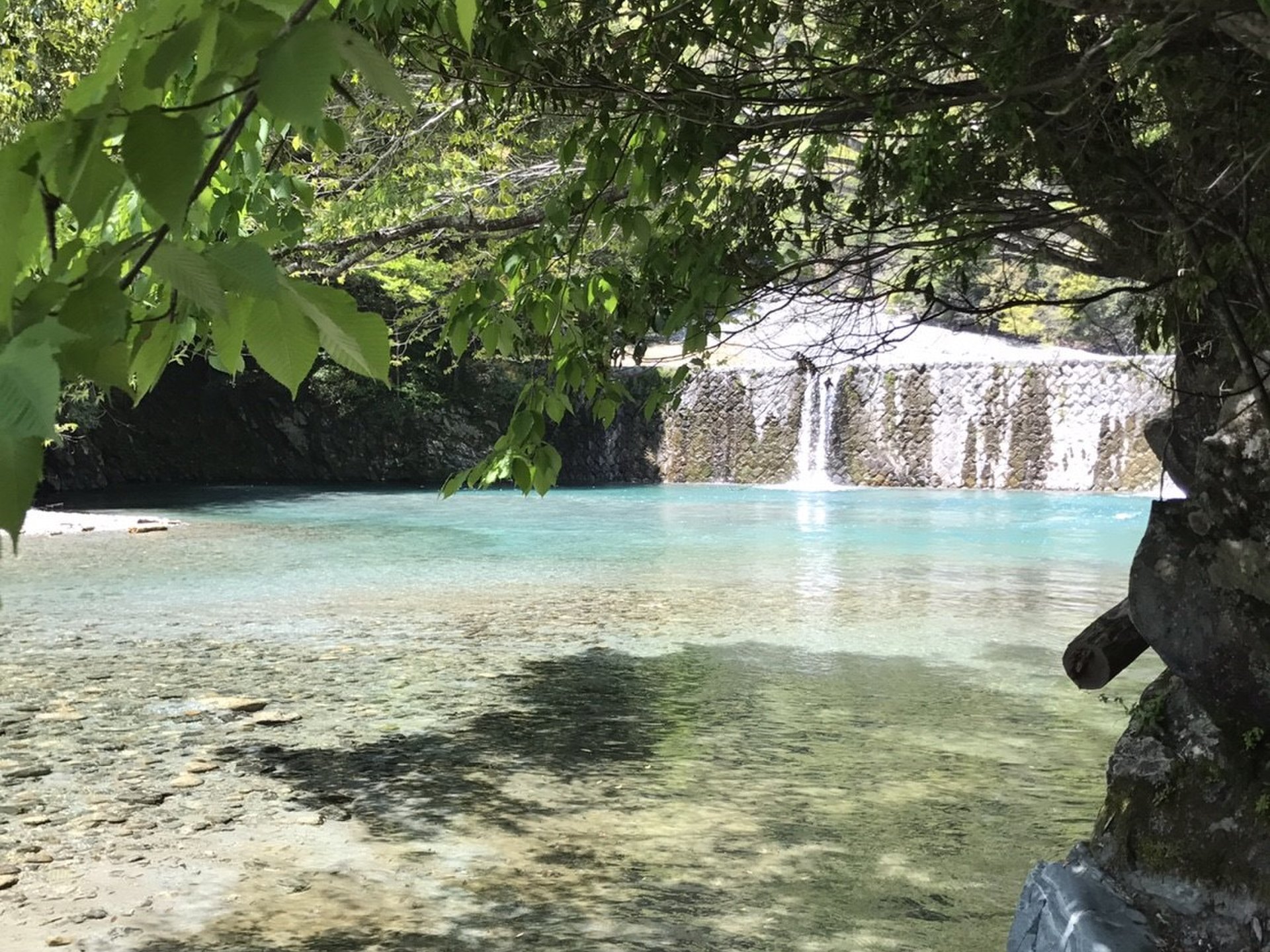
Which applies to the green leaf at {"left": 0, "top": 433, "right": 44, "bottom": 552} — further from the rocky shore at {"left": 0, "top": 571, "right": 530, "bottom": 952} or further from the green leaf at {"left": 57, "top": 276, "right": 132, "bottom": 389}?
the rocky shore at {"left": 0, "top": 571, "right": 530, "bottom": 952}

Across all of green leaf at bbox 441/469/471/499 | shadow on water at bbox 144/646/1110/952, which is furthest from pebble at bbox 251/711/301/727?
green leaf at bbox 441/469/471/499

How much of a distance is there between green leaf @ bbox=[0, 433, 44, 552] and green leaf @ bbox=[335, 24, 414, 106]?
329mm

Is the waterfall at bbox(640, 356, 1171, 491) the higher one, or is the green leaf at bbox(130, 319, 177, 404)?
the waterfall at bbox(640, 356, 1171, 491)

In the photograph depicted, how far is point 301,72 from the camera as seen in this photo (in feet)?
2.76

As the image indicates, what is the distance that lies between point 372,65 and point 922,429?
25.4 meters

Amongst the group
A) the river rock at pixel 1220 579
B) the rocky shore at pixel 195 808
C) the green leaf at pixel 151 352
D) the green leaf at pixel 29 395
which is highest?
the green leaf at pixel 151 352

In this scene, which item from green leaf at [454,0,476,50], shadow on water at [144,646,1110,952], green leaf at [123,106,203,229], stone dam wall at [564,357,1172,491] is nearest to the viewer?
green leaf at [123,106,203,229]

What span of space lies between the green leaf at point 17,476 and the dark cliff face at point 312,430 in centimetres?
2563

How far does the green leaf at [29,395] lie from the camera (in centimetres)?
68

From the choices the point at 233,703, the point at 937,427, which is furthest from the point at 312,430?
the point at 233,703

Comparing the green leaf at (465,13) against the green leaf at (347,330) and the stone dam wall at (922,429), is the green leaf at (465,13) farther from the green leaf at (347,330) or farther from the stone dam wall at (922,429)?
the stone dam wall at (922,429)

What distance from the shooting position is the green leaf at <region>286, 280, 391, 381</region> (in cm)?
93

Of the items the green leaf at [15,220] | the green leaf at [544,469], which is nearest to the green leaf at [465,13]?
the green leaf at [15,220]

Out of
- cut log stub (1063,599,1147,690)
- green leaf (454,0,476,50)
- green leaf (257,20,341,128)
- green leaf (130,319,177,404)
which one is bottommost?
cut log stub (1063,599,1147,690)
